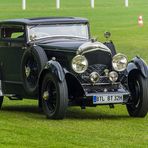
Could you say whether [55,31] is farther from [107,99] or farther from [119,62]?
[107,99]

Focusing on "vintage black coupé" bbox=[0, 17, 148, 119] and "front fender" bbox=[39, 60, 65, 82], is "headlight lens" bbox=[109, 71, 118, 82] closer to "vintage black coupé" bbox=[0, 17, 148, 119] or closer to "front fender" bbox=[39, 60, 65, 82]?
"vintage black coupé" bbox=[0, 17, 148, 119]

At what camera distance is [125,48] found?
28.3 metres

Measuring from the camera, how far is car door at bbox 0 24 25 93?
1384 centimetres

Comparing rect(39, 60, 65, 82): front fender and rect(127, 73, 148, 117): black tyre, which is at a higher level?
rect(39, 60, 65, 82): front fender

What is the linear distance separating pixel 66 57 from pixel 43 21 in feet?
4.62

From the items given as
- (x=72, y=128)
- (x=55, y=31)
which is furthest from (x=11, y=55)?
(x=72, y=128)

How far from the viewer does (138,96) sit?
12930mm

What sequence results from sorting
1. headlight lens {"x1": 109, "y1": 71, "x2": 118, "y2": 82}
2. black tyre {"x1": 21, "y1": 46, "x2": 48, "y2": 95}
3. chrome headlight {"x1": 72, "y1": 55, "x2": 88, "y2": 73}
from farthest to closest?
black tyre {"x1": 21, "y1": 46, "x2": 48, "y2": 95} → headlight lens {"x1": 109, "y1": 71, "x2": 118, "y2": 82} → chrome headlight {"x1": 72, "y1": 55, "x2": 88, "y2": 73}

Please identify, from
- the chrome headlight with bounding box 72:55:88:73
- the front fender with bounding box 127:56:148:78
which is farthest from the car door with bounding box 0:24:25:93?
the front fender with bounding box 127:56:148:78

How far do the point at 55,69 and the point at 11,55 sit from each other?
2089mm

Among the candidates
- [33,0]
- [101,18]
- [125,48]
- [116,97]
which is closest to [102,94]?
[116,97]

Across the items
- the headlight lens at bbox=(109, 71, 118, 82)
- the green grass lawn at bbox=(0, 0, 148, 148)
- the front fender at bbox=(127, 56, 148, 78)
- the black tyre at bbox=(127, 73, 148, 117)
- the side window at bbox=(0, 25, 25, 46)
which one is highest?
the side window at bbox=(0, 25, 25, 46)

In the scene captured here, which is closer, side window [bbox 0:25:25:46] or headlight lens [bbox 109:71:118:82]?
headlight lens [bbox 109:71:118:82]

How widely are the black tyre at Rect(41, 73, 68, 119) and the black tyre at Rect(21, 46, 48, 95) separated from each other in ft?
1.22
